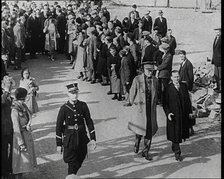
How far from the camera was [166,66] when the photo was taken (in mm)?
10781

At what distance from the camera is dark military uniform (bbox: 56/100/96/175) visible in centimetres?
723

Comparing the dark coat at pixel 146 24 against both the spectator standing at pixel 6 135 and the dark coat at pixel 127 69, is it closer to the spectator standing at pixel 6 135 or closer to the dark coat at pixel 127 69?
the dark coat at pixel 127 69

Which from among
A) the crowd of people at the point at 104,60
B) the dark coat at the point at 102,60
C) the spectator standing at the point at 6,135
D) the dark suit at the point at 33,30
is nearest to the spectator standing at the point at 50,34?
the crowd of people at the point at 104,60

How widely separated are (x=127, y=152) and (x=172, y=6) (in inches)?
658

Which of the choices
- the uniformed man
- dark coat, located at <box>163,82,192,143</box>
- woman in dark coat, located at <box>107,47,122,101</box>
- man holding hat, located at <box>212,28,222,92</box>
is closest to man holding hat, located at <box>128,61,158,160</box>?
dark coat, located at <box>163,82,192,143</box>

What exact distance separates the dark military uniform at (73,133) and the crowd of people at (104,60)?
0.55 meters

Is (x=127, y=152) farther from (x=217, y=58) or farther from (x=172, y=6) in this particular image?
(x=172, y=6)

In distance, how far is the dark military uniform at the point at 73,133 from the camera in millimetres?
7227

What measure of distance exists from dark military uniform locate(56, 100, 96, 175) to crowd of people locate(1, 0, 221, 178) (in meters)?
0.55

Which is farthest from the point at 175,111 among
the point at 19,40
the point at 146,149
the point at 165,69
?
the point at 19,40

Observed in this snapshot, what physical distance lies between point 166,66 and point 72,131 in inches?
162

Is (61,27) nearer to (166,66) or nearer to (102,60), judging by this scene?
(102,60)

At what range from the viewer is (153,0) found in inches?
926

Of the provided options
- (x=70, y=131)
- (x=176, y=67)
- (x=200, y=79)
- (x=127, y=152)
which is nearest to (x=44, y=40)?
(x=176, y=67)
